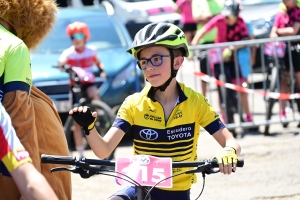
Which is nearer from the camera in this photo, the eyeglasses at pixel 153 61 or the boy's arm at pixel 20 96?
the boy's arm at pixel 20 96

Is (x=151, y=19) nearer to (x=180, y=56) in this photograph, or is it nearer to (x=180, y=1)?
(x=180, y=1)

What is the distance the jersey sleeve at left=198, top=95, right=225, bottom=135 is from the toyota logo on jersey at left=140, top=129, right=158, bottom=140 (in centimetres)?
30

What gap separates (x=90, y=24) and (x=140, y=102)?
7098 millimetres

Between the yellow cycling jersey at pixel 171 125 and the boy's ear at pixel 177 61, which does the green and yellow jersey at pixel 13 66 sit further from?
the boy's ear at pixel 177 61

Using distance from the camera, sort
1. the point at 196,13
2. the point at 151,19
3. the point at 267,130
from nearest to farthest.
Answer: the point at 267,130
the point at 196,13
the point at 151,19

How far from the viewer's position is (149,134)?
187 inches

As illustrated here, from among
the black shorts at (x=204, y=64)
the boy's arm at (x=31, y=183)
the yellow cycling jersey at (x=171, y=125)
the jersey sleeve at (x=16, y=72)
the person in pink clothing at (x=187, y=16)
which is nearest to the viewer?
the boy's arm at (x=31, y=183)

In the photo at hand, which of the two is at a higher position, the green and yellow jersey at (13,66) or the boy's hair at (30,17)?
the boy's hair at (30,17)

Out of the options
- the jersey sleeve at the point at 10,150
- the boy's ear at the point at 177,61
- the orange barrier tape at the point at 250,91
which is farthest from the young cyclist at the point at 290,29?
the jersey sleeve at the point at 10,150

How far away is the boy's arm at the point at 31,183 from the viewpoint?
2.97m

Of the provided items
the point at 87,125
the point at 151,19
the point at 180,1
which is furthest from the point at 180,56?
the point at 151,19

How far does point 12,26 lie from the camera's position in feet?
14.5

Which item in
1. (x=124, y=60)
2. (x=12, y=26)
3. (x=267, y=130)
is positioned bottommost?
(x=267, y=130)

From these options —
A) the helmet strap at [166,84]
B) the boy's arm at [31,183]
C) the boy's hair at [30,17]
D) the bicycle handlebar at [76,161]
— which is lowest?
the bicycle handlebar at [76,161]
